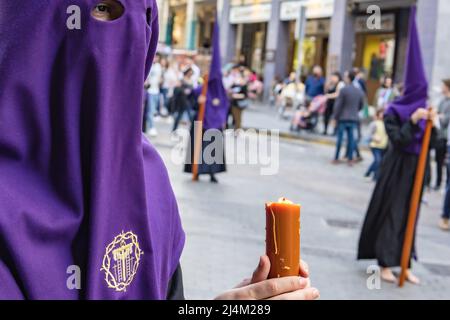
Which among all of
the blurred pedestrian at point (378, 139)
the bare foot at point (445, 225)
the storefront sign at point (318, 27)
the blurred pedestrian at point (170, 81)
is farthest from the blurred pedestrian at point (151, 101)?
the storefront sign at point (318, 27)

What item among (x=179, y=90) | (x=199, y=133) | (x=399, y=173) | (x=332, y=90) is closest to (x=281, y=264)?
(x=399, y=173)

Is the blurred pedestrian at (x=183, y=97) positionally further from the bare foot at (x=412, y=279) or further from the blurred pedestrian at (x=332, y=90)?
the bare foot at (x=412, y=279)

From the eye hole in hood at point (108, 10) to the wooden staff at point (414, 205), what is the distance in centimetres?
467

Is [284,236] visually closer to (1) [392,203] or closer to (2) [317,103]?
(1) [392,203]

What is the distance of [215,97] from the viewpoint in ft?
35.1

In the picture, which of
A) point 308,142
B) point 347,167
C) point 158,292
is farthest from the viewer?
point 308,142

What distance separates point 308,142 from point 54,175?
56.1 feet

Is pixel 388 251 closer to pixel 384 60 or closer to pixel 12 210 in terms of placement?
pixel 12 210

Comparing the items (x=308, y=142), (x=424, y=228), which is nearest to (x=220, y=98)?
(x=424, y=228)

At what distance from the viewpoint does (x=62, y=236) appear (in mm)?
1439

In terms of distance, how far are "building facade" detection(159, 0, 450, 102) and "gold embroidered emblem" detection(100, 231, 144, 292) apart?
16.4m

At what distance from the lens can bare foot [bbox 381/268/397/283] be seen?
606 centimetres

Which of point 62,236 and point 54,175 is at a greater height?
point 54,175

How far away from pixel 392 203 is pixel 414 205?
0.30 meters
